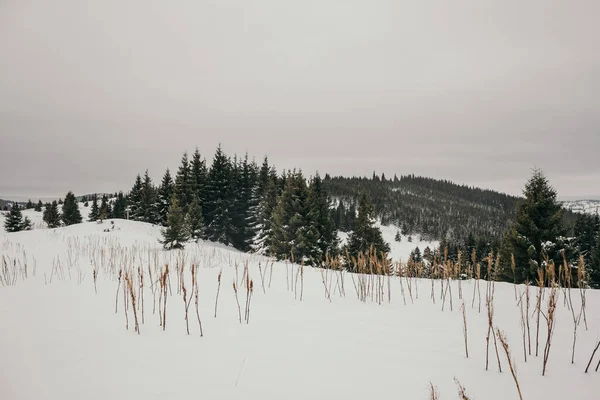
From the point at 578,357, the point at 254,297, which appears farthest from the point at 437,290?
the point at 254,297

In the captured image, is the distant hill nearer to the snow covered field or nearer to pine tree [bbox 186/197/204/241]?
pine tree [bbox 186/197/204/241]

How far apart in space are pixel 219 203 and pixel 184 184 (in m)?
5.24

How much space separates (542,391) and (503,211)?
208177 mm

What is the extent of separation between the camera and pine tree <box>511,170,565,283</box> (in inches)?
536

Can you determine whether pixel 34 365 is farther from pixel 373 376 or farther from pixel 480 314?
pixel 480 314

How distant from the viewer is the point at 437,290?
5848 mm

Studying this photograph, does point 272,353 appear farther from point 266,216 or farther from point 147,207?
point 147,207

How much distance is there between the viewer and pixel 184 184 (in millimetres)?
35375

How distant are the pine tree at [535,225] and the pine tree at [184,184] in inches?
1251

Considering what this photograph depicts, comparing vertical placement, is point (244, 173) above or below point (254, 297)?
above

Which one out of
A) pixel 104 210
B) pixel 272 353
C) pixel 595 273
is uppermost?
pixel 104 210

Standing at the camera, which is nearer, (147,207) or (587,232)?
(147,207)

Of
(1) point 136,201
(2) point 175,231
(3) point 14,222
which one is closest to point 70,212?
(3) point 14,222

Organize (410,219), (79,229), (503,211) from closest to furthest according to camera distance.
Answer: (79,229) < (410,219) < (503,211)
